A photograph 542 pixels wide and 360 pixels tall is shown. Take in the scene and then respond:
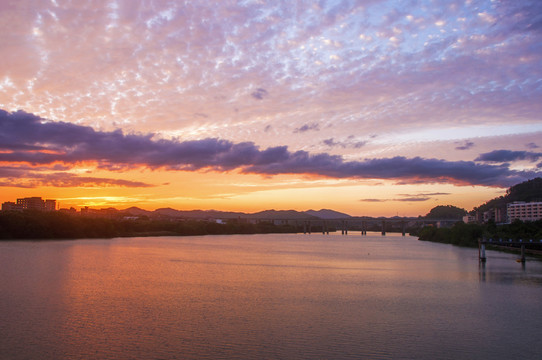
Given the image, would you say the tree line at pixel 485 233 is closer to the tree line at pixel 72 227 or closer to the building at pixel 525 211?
the building at pixel 525 211

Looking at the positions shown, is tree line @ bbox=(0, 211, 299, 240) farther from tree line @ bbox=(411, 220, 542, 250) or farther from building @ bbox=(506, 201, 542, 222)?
building @ bbox=(506, 201, 542, 222)

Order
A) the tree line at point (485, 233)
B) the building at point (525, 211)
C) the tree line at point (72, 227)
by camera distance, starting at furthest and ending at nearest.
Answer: the building at point (525, 211), the tree line at point (72, 227), the tree line at point (485, 233)

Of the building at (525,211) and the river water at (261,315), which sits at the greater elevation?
the building at (525,211)

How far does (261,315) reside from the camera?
64.7 feet

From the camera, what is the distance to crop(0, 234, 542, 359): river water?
49.0ft

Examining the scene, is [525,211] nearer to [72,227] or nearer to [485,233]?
[485,233]

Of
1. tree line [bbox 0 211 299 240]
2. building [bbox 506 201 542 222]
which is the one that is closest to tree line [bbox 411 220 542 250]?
building [bbox 506 201 542 222]

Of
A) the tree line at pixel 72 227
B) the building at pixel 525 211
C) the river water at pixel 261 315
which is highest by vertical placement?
the building at pixel 525 211

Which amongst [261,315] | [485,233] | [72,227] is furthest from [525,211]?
[261,315]

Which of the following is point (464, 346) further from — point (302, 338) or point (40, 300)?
point (40, 300)

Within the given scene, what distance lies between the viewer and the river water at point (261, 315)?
1495 centimetres

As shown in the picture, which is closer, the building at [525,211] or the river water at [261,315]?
the river water at [261,315]

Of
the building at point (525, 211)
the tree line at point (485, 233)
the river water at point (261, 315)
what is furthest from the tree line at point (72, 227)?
the building at point (525, 211)

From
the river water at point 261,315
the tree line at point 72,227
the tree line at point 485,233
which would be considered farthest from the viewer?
the tree line at point 72,227
